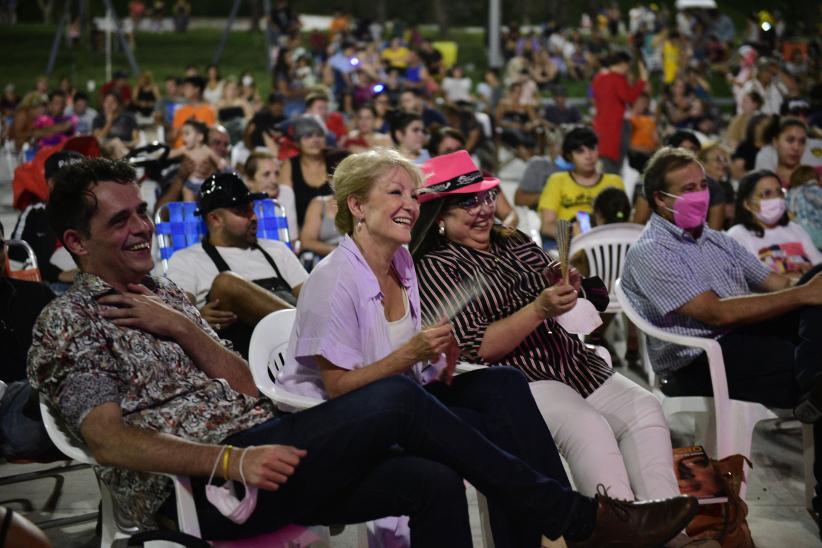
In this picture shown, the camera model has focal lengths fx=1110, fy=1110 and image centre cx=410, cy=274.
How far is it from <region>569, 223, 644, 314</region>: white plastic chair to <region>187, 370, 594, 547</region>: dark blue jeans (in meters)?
3.53

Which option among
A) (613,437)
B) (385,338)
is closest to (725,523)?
(613,437)

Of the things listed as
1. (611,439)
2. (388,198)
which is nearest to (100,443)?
(388,198)

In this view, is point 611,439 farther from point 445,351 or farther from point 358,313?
point 358,313

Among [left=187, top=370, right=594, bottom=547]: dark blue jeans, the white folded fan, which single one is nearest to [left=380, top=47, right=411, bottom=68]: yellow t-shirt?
the white folded fan

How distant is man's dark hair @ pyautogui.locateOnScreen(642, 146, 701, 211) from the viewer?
4.72 metres

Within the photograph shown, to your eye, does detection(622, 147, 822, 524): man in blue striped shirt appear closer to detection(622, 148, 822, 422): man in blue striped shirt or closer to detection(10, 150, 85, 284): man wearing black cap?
detection(622, 148, 822, 422): man in blue striped shirt

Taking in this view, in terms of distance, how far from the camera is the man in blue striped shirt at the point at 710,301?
440cm

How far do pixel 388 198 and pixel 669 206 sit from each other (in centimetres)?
159

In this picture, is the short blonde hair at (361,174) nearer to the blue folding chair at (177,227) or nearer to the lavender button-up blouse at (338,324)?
the lavender button-up blouse at (338,324)

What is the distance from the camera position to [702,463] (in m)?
4.03

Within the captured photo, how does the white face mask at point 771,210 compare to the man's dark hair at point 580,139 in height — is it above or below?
below

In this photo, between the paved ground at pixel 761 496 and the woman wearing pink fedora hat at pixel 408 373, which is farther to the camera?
the paved ground at pixel 761 496

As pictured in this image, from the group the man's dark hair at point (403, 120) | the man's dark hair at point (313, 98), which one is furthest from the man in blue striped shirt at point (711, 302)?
the man's dark hair at point (313, 98)

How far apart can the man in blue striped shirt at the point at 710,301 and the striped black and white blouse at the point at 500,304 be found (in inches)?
22.0
